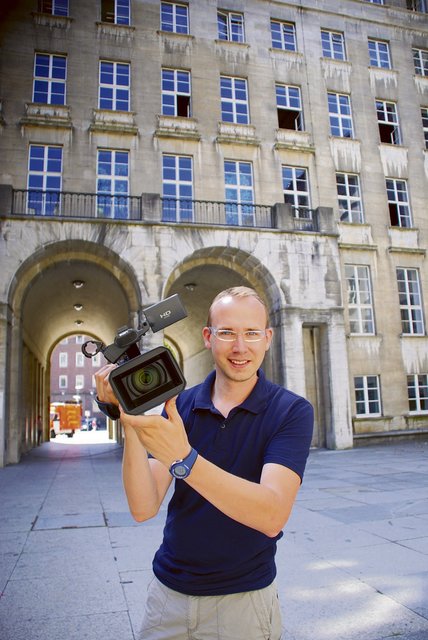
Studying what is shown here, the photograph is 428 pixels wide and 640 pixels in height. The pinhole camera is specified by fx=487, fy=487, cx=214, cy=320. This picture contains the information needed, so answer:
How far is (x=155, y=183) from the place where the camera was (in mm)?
18969

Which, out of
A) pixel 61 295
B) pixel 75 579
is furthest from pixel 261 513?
pixel 61 295

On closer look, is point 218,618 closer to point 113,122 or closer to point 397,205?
point 113,122

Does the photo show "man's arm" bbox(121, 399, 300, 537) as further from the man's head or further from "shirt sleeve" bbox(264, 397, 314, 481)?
the man's head

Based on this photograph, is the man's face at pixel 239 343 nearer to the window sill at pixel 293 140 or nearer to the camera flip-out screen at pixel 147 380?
the camera flip-out screen at pixel 147 380

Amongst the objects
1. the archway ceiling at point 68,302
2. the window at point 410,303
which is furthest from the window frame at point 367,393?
the archway ceiling at point 68,302

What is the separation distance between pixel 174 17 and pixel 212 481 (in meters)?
24.5

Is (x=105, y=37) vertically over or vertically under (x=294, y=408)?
over

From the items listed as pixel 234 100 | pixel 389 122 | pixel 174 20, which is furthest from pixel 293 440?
pixel 389 122

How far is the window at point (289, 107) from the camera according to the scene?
71.7 ft

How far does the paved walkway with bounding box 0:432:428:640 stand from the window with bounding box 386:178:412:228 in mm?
15348

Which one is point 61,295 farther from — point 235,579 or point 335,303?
point 235,579

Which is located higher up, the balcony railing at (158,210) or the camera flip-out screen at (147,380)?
the balcony railing at (158,210)

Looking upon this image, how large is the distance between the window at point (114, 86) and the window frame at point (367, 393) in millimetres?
14735

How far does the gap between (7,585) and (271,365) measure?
14433 millimetres
